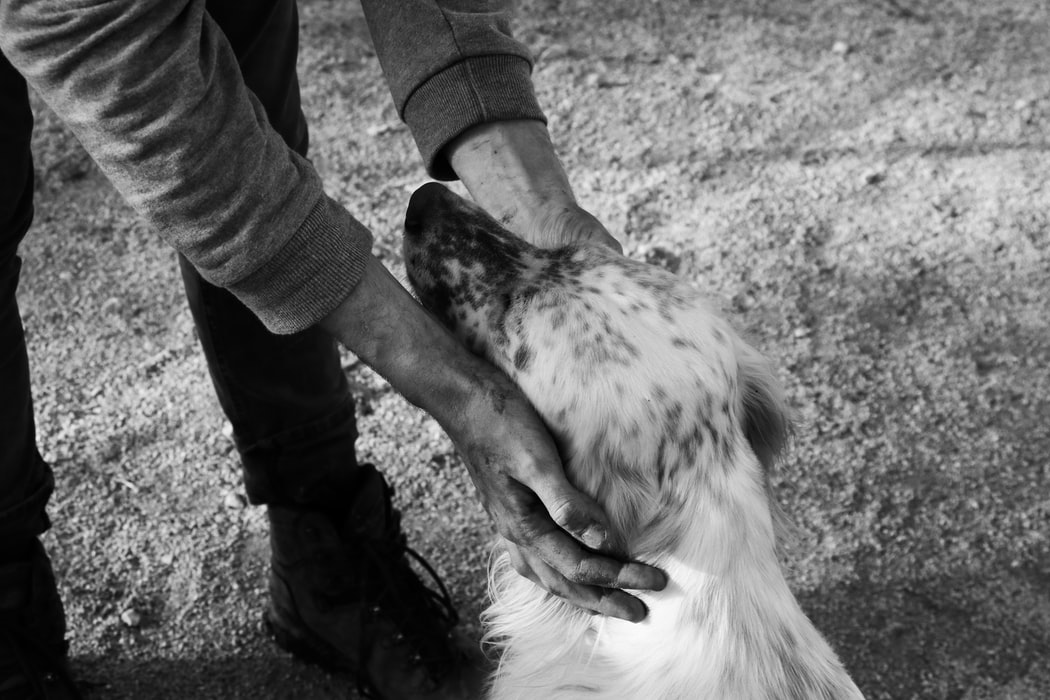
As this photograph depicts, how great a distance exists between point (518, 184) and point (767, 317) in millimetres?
1441

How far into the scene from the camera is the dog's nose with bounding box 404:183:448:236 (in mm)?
1742

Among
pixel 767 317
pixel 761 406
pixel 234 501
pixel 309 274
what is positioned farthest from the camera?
pixel 767 317

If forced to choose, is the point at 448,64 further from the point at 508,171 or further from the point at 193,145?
the point at 193,145

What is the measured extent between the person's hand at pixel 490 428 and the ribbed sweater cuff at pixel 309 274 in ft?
0.10

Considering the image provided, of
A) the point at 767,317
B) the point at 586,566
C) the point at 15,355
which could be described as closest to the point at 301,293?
the point at 586,566

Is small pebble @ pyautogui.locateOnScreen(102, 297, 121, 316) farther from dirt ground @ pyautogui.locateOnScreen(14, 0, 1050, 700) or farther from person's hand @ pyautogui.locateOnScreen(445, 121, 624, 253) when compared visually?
person's hand @ pyautogui.locateOnScreen(445, 121, 624, 253)

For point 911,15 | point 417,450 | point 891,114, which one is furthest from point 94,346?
point 911,15

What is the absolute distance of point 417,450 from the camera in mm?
2756

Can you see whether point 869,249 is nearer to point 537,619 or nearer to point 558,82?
point 558,82

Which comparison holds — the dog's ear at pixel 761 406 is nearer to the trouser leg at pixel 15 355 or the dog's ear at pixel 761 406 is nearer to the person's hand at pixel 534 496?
the person's hand at pixel 534 496

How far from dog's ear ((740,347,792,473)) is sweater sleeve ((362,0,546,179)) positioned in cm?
58

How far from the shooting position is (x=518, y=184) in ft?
6.05

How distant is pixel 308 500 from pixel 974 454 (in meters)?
1.68

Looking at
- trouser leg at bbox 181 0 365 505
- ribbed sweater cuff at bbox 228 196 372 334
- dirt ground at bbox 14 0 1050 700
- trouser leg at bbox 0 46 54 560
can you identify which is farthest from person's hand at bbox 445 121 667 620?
dirt ground at bbox 14 0 1050 700
